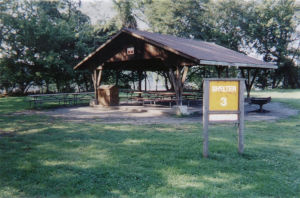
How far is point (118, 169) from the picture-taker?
4234 millimetres

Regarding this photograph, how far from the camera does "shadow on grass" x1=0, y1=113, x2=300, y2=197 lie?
11.5ft

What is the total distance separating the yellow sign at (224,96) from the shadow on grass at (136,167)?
3.03ft

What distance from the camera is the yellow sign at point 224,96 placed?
4.92 metres

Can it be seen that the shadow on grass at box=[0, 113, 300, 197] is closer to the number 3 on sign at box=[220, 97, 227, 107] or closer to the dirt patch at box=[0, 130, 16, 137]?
the dirt patch at box=[0, 130, 16, 137]

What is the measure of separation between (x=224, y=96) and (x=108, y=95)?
10.0m

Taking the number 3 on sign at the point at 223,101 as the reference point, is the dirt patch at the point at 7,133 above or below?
below

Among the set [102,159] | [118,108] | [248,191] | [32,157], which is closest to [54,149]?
[32,157]

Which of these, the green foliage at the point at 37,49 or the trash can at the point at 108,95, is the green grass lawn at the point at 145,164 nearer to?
the trash can at the point at 108,95

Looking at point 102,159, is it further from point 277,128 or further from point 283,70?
point 283,70

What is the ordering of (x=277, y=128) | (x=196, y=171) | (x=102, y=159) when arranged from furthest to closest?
(x=277, y=128) < (x=102, y=159) < (x=196, y=171)

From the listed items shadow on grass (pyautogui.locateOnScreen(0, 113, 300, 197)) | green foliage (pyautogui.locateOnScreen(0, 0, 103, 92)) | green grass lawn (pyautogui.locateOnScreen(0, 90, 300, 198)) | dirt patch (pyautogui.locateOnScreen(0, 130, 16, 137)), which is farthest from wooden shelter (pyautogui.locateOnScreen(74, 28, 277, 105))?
green foliage (pyautogui.locateOnScreen(0, 0, 103, 92))

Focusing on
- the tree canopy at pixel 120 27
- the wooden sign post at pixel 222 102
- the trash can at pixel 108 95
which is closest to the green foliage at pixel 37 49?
the tree canopy at pixel 120 27

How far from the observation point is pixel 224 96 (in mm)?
4961

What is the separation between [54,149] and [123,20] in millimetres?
32311
